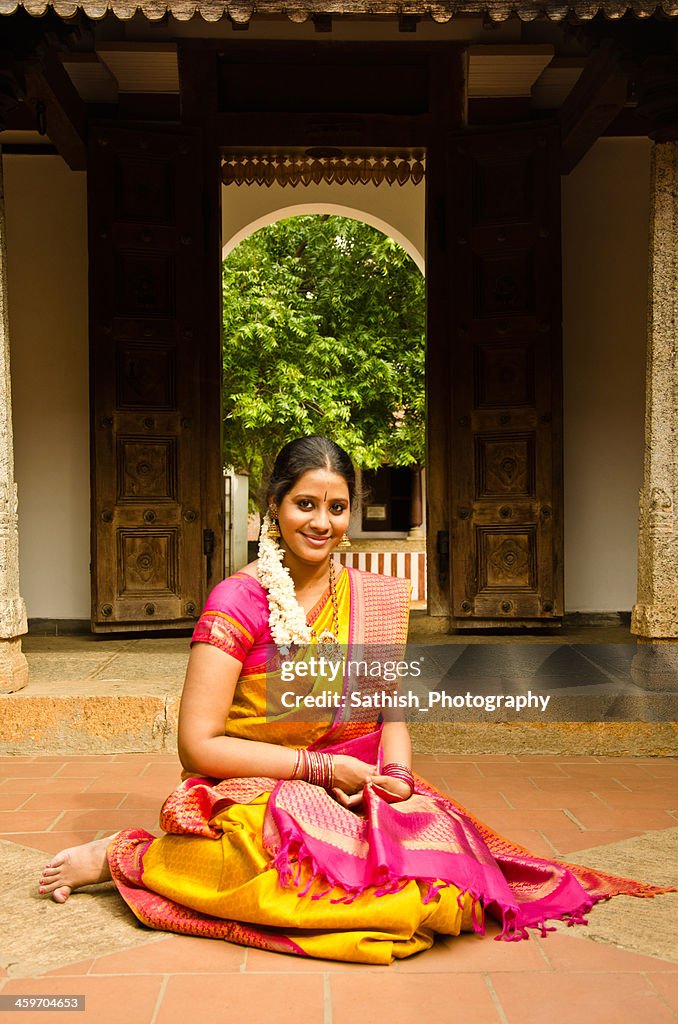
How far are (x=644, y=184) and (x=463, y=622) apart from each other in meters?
3.50

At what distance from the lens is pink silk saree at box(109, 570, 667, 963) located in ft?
8.75

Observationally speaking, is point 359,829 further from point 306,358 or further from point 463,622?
point 306,358

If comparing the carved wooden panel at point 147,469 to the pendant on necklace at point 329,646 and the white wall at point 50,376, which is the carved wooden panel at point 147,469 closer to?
the white wall at point 50,376

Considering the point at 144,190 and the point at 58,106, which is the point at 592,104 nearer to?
the point at 144,190

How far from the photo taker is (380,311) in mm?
17000

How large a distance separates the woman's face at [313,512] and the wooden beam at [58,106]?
11.0 feet

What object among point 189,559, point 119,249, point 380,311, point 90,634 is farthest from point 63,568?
point 380,311

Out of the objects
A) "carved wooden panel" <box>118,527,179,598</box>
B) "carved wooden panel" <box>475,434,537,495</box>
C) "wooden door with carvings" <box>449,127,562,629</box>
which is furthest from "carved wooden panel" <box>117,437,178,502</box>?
"carved wooden panel" <box>475,434,537,495</box>

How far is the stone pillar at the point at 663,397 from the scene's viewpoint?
5.18m

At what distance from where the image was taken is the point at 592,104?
6.12 meters

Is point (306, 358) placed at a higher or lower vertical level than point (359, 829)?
higher

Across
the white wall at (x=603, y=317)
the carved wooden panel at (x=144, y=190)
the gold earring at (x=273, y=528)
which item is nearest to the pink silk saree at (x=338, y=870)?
the gold earring at (x=273, y=528)

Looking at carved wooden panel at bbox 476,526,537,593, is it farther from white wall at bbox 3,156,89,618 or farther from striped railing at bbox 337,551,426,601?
striped railing at bbox 337,551,426,601

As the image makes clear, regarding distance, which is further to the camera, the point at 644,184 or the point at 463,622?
the point at 644,184
